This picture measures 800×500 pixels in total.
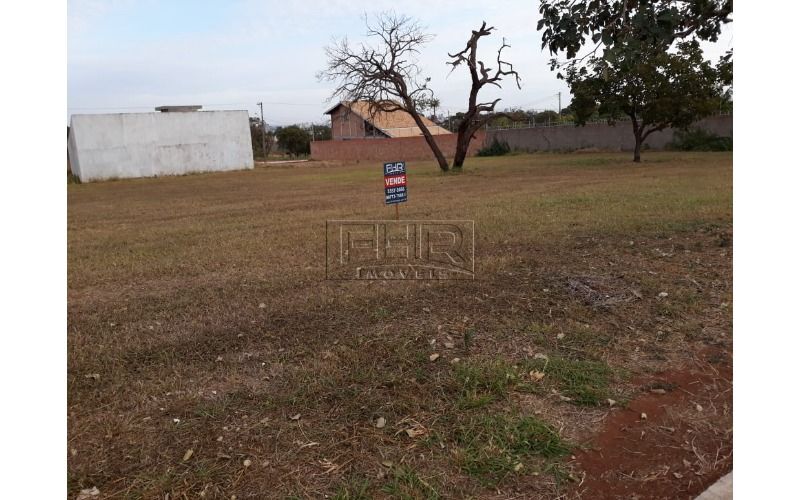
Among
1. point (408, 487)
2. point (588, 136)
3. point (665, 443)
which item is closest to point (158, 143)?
point (588, 136)

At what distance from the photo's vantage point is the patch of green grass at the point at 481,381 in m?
3.33

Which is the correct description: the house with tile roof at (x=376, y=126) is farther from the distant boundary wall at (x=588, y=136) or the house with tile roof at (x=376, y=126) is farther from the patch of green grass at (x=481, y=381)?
the patch of green grass at (x=481, y=381)

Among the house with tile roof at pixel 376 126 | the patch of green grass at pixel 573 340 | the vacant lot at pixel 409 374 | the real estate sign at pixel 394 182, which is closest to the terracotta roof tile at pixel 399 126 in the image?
the house with tile roof at pixel 376 126

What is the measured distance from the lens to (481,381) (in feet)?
11.6

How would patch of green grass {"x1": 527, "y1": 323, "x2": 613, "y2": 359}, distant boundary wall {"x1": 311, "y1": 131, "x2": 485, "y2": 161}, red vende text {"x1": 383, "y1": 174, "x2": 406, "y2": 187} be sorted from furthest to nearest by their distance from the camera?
distant boundary wall {"x1": 311, "y1": 131, "x2": 485, "y2": 161}, red vende text {"x1": 383, "y1": 174, "x2": 406, "y2": 187}, patch of green grass {"x1": 527, "y1": 323, "x2": 613, "y2": 359}

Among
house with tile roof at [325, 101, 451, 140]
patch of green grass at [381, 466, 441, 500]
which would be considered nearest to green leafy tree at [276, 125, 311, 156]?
house with tile roof at [325, 101, 451, 140]

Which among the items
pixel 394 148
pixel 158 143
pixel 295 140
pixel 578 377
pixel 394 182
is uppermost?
pixel 295 140

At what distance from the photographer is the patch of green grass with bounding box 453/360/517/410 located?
10.9 feet

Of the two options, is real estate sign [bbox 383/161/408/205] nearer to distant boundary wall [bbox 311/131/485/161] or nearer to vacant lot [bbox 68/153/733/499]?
vacant lot [bbox 68/153/733/499]

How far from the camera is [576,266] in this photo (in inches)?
245

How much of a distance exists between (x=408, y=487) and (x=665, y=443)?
132cm

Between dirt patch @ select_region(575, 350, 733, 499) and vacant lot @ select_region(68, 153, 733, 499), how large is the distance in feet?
0.04

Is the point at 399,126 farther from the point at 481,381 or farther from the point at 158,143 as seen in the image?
the point at 481,381

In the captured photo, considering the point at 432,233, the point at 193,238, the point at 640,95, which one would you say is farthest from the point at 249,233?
A: the point at 640,95
